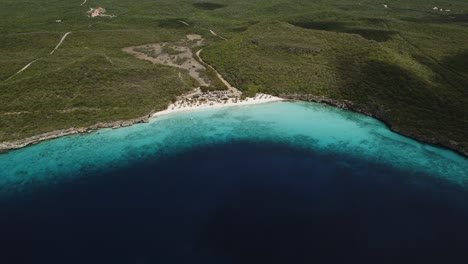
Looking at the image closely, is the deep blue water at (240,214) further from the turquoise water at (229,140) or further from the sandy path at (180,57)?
the sandy path at (180,57)

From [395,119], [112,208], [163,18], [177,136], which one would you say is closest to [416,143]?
[395,119]

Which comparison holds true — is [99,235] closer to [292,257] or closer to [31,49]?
[292,257]

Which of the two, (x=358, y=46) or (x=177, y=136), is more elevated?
(x=358, y=46)

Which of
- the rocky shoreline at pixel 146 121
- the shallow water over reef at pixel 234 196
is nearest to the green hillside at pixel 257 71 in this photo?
the rocky shoreline at pixel 146 121

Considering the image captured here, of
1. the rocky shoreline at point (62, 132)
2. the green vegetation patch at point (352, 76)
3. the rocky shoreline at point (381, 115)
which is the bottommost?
the rocky shoreline at point (62, 132)

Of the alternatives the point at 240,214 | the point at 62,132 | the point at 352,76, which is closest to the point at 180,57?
the point at 352,76

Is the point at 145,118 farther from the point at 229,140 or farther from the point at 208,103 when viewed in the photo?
A: the point at 229,140
